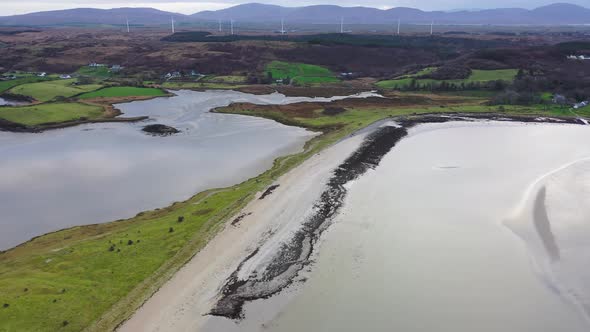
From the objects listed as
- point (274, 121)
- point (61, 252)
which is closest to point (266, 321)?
point (61, 252)

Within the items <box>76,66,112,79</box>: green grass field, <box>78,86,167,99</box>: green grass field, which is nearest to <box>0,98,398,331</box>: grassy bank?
<box>78,86,167,99</box>: green grass field

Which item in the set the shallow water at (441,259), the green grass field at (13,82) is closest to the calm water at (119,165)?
the shallow water at (441,259)

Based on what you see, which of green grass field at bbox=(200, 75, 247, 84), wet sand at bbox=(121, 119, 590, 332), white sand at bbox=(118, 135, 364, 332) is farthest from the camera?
green grass field at bbox=(200, 75, 247, 84)

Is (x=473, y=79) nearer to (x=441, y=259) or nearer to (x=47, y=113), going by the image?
(x=441, y=259)

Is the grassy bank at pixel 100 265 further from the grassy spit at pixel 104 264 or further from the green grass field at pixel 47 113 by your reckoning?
the green grass field at pixel 47 113

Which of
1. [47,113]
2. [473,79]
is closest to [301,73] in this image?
[473,79]

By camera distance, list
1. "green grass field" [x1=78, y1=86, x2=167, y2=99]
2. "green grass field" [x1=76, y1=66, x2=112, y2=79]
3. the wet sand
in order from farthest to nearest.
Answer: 1. "green grass field" [x1=76, y1=66, x2=112, y2=79]
2. "green grass field" [x1=78, y1=86, x2=167, y2=99]
3. the wet sand

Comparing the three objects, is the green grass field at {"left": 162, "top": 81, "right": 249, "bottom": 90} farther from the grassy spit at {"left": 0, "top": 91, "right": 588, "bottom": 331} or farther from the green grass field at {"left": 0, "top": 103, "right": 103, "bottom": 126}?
the grassy spit at {"left": 0, "top": 91, "right": 588, "bottom": 331}
